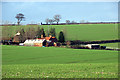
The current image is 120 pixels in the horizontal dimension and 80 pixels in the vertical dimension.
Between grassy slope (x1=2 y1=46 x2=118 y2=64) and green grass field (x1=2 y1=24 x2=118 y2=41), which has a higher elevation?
green grass field (x1=2 y1=24 x2=118 y2=41)

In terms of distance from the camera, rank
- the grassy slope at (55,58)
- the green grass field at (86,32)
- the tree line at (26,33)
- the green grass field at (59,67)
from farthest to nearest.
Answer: the green grass field at (86,32), the tree line at (26,33), the grassy slope at (55,58), the green grass field at (59,67)

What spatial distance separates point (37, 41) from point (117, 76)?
5548 centimetres

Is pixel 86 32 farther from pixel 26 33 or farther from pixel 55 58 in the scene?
pixel 55 58

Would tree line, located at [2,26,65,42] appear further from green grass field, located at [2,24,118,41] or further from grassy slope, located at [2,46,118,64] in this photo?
grassy slope, located at [2,46,118,64]

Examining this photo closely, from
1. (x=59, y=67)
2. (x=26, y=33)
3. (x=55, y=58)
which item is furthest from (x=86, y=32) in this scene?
(x=59, y=67)

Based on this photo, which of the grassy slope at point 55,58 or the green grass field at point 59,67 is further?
the grassy slope at point 55,58

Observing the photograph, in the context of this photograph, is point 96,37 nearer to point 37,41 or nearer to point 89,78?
point 37,41

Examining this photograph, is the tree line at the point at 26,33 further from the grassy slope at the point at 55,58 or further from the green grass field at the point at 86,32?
the grassy slope at the point at 55,58

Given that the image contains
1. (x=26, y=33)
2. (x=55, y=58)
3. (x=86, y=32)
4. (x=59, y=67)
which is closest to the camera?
(x=59, y=67)

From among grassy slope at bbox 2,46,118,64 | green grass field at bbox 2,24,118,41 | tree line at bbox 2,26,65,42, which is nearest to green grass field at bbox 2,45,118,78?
grassy slope at bbox 2,46,118,64

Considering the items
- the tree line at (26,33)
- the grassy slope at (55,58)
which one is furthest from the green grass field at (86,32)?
the grassy slope at (55,58)

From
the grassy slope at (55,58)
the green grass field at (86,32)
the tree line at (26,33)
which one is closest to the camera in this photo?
the grassy slope at (55,58)

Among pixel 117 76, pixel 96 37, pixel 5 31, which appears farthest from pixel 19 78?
pixel 96 37

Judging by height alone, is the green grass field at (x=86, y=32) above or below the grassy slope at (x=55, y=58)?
above
